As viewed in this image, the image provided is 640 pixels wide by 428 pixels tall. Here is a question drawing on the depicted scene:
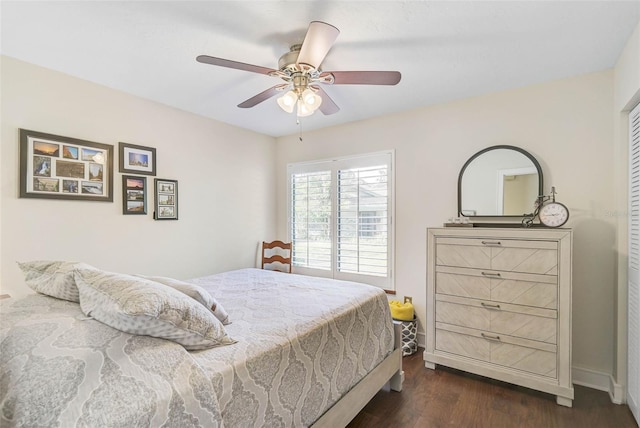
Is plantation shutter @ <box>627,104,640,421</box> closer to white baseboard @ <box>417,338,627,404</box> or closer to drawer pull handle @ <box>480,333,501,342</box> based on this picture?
white baseboard @ <box>417,338,627,404</box>

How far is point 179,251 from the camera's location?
3203 millimetres

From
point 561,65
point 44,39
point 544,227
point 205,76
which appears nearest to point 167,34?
point 205,76

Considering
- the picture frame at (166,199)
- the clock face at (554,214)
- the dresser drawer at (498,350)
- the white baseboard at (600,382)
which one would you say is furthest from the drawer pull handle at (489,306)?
the picture frame at (166,199)

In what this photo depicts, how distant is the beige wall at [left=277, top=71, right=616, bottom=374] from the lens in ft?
7.75

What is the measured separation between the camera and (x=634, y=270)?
6.64 feet

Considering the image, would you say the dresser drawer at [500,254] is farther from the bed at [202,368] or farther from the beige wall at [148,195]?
the beige wall at [148,195]

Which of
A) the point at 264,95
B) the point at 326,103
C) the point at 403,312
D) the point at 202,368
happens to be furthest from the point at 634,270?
the point at 264,95

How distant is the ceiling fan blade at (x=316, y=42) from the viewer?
148 centimetres

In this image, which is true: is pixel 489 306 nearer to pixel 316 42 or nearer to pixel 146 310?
pixel 316 42

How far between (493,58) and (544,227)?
1.34 metres

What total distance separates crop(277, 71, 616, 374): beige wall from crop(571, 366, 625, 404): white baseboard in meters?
0.04

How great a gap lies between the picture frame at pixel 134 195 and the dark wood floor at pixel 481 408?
101 inches

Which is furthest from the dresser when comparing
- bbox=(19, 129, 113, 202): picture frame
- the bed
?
bbox=(19, 129, 113, 202): picture frame

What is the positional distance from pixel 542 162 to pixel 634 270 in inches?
40.0
